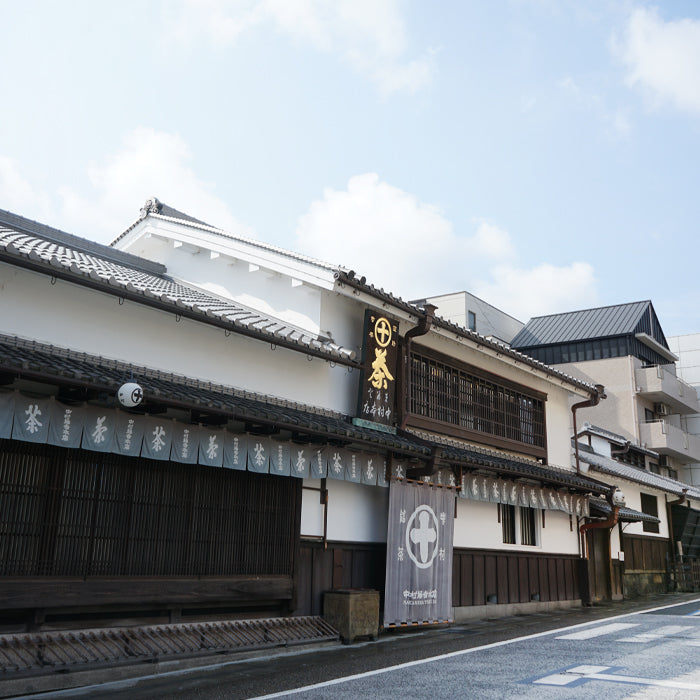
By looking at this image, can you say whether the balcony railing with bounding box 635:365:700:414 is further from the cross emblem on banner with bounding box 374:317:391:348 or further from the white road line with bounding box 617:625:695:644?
the cross emblem on banner with bounding box 374:317:391:348

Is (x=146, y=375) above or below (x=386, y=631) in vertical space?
above

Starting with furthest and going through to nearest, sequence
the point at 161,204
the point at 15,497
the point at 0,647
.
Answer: the point at 161,204
the point at 15,497
the point at 0,647

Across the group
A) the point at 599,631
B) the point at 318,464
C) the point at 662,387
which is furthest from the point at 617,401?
the point at 318,464

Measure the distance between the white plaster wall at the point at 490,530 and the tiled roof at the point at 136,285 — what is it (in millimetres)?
5886

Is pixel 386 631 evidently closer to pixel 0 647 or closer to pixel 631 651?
pixel 631 651

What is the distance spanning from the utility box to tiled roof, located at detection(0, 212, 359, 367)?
435 cm

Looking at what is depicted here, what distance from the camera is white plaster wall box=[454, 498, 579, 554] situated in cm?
1753

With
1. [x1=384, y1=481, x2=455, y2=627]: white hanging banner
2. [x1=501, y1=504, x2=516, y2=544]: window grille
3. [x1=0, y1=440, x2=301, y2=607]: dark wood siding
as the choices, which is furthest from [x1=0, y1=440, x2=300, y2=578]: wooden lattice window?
[x1=501, y1=504, x2=516, y2=544]: window grille

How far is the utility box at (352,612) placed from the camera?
1282 centimetres

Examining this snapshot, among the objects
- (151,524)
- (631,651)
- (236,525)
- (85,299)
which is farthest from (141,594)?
(631,651)

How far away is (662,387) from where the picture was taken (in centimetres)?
3991

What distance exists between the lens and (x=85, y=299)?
11055 mm

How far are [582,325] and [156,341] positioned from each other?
36.9m

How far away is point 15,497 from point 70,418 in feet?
4.00
